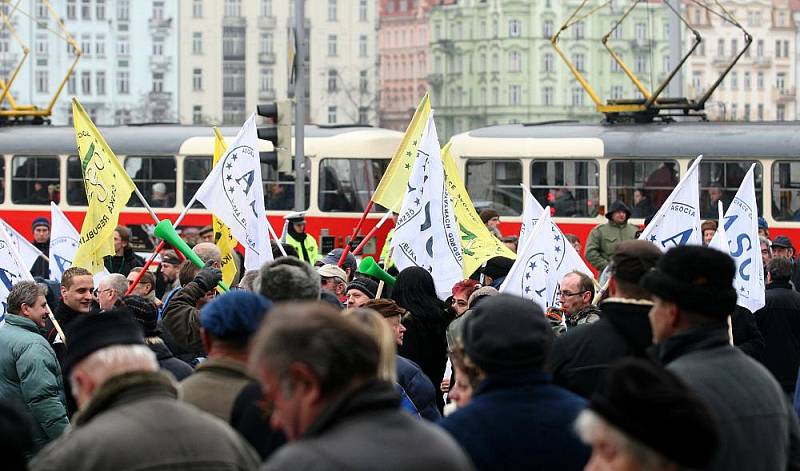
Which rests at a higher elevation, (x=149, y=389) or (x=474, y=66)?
(x=474, y=66)

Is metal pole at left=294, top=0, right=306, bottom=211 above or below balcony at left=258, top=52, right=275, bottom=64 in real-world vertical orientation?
below

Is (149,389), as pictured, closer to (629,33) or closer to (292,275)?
(292,275)

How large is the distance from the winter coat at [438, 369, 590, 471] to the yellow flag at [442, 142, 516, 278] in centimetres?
772

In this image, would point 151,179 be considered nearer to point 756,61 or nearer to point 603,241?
point 603,241

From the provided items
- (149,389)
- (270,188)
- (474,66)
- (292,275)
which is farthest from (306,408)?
(474,66)

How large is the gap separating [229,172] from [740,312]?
3963 millimetres

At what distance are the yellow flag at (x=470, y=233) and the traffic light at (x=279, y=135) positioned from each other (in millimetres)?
3658

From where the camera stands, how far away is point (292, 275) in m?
6.32

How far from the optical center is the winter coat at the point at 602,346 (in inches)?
228

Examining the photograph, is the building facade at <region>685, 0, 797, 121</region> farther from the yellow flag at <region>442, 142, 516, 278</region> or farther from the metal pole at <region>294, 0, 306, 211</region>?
the yellow flag at <region>442, 142, 516, 278</region>

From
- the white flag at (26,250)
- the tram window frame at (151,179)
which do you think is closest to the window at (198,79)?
the tram window frame at (151,179)

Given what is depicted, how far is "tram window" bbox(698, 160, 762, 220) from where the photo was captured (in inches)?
792

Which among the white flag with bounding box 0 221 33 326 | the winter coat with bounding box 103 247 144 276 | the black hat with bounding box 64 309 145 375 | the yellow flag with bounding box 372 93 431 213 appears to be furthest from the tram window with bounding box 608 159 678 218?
the black hat with bounding box 64 309 145 375

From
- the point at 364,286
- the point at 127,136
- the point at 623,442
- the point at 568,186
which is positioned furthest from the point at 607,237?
the point at 623,442
